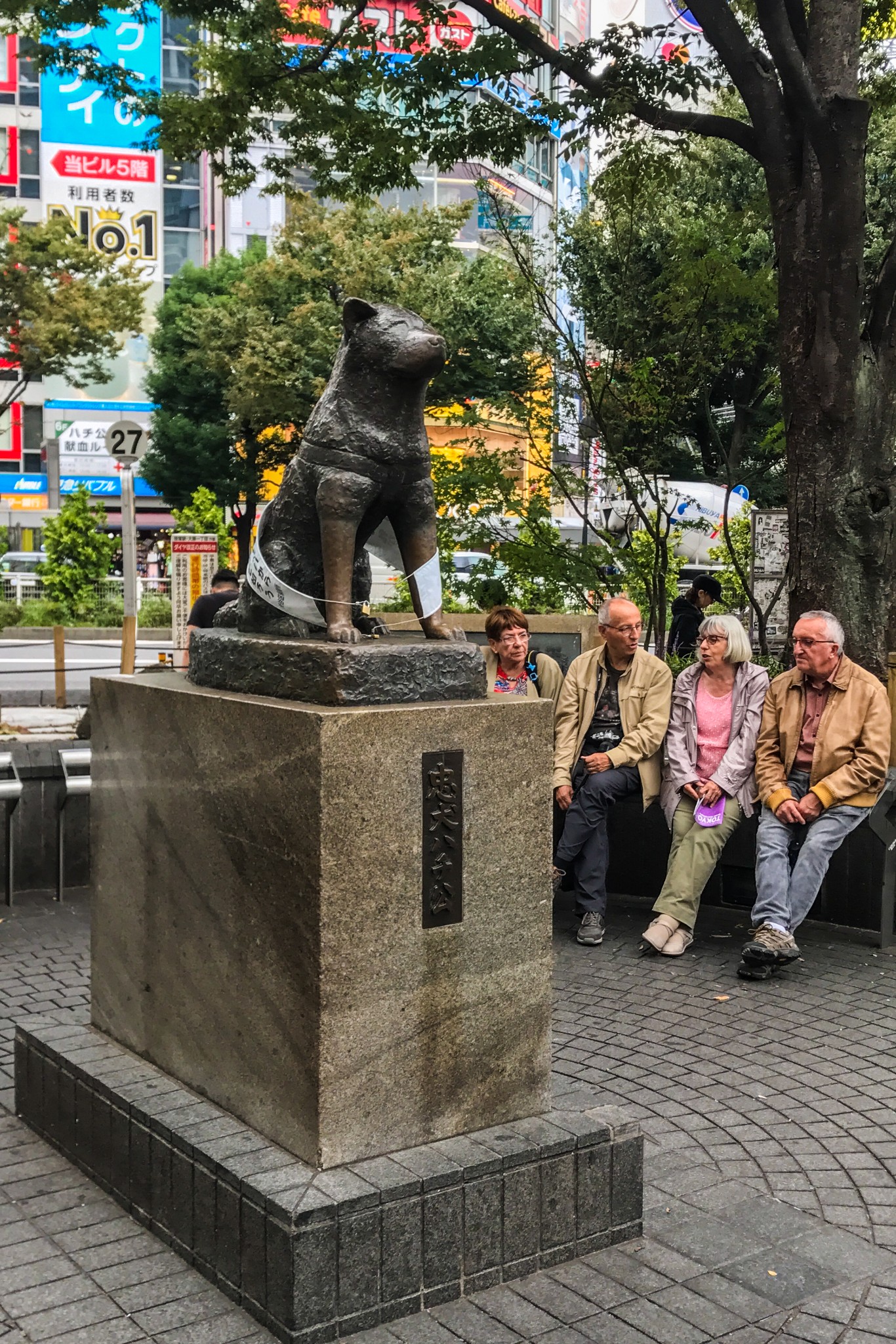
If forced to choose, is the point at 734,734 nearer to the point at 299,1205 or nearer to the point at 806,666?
the point at 806,666

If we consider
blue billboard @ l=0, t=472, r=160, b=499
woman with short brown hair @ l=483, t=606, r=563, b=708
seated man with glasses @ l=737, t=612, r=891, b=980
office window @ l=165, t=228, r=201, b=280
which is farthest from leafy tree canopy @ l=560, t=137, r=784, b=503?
office window @ l=165, t=228, r=201, b=280

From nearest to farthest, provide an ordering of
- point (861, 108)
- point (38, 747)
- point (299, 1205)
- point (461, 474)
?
point (299, 1205)
point (861, 108)
point (38, 747)
point (461, 474)

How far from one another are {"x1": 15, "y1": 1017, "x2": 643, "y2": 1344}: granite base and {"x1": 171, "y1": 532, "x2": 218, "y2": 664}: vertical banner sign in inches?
547

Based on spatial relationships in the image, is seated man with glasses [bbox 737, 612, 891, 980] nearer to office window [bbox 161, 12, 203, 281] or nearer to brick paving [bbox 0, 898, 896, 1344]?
brick paving [bbox 0, 898, 896, 1344]

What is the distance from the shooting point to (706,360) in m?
10.5

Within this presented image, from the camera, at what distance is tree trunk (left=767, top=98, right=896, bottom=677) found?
7.76 metres

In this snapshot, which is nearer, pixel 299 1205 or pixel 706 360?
pixel 299 1205

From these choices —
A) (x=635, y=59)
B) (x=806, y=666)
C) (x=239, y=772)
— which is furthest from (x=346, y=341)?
(x=635, y=59)

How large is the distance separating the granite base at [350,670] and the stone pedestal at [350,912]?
0.07m

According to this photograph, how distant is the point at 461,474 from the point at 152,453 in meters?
23.0

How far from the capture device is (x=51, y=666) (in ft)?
78.6

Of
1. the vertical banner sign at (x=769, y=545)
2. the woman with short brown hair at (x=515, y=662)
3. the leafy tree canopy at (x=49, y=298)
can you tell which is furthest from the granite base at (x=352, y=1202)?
the leafy tree canopy at (x=49, y=298)

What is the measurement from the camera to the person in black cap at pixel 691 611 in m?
13.2

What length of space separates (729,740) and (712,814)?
16.1 inches
